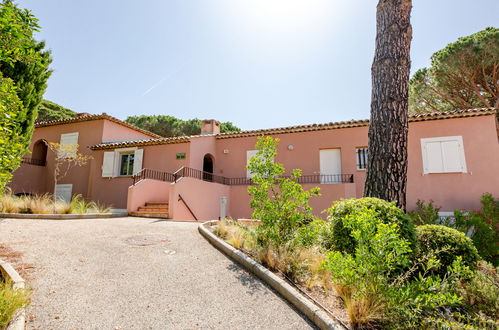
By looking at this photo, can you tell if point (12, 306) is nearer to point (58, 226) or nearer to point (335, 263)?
point (335, 263)

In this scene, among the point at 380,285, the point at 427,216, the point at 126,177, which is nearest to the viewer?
the point at 380,285

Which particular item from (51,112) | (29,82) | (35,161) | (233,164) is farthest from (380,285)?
(51,112)

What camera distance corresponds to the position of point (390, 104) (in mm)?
5746

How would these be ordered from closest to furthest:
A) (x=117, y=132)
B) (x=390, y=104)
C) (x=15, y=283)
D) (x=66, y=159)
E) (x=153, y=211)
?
(x=15, y=283)
(x=390, y=104)
(x=153, y=211)
(x=66, y=159)
(x=117, y=132)

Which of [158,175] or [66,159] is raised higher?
[66,159]

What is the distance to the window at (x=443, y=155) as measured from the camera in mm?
11016

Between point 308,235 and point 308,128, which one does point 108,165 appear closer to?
point 308,128

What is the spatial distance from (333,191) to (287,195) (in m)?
8.17

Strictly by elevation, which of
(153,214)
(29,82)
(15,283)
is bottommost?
(15,283)

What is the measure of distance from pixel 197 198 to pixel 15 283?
914 centimetres

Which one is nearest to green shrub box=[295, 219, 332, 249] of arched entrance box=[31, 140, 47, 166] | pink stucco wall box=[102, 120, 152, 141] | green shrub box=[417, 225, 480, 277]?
green shrub box=[417, 225, 480, 277]

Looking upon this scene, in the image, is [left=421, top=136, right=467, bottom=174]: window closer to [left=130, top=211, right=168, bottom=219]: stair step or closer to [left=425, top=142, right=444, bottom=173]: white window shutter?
[left=425, top=142, right=444, bottom=173]: white window shutter

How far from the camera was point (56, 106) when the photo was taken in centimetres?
2281

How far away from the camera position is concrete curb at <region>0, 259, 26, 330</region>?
229 cm
